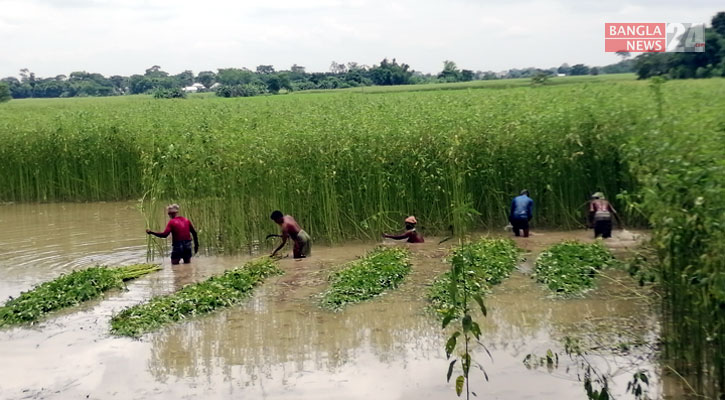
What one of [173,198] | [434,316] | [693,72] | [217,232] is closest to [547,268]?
[434,316]

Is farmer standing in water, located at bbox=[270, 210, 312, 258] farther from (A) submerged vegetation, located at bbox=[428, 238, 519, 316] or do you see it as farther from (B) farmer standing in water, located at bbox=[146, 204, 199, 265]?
(A) submerged vegetation, located at bbox=[428, 238, 519, 316]

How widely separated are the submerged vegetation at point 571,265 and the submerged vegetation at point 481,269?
1.74ft

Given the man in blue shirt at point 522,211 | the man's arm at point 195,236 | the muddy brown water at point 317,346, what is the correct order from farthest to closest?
the man in blue shirt at point 522,211 → the man's arm at point 195,236 → the muddy brown water at point 317,346

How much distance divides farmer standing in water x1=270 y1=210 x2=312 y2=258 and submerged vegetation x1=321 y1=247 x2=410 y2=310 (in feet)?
3.89

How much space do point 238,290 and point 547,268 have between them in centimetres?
470

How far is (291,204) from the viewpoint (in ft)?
49.8

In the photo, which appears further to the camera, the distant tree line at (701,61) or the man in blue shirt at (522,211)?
the distant tree line at (701,61)

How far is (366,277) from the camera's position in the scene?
11711 mm

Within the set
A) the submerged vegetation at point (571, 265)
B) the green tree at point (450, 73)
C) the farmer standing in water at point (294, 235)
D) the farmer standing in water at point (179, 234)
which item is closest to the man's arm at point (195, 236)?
the farmer standing in water at point (179, 234)

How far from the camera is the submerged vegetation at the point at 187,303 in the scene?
10.3 meters

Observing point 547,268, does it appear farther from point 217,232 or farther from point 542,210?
point 217,232

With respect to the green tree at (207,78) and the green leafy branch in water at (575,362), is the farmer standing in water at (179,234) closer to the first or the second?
the green leafy branch in water at (575,362)

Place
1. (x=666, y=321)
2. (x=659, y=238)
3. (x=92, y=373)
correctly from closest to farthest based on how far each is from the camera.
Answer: (x=659, y=238)
(x=666, y=321)
(x=92, y=373)

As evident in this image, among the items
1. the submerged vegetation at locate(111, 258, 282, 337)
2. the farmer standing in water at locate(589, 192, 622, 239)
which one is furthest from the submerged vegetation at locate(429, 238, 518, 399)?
the submerged vegetation at locate(111, 258, 282, 337)
